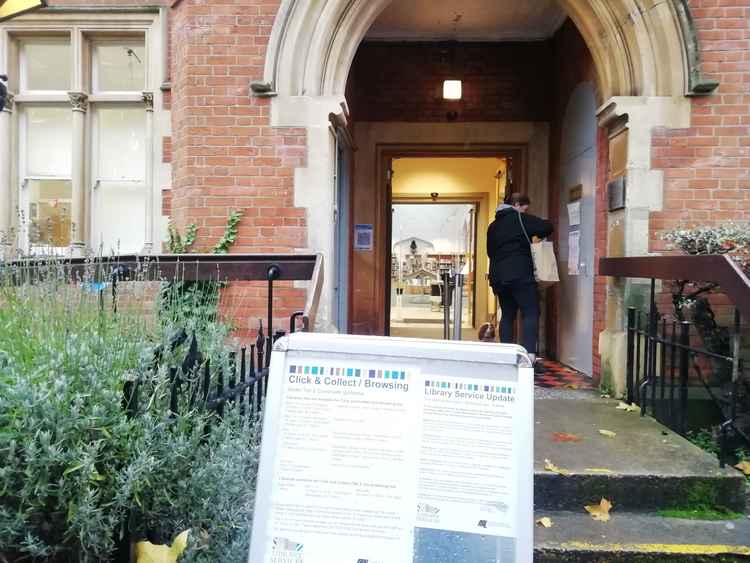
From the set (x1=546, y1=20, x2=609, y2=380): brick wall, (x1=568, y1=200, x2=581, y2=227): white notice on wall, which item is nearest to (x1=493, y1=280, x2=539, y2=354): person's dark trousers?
(x1=546, y1=20, x2=609, y2=380): brick wall

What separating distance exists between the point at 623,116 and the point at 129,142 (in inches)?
186

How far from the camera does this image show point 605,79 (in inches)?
183

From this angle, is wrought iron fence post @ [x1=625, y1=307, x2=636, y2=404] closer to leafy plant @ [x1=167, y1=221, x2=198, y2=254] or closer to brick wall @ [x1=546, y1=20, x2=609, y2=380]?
brick wall @ [x1=546, y1=20, x2=609, y2=380]

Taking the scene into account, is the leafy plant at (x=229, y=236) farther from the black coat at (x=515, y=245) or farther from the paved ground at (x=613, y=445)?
the paved ground at (x=613, y=445)

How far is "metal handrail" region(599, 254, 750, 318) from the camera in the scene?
275cm

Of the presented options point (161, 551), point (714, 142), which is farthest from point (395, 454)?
point (714, 142)

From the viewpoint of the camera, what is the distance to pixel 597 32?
15.1ft

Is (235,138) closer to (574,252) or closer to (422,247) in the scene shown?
(574,252)

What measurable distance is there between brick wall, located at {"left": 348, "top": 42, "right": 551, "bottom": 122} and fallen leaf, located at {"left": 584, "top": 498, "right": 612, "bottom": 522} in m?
5.40

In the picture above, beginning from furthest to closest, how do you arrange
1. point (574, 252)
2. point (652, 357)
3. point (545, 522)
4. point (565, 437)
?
point (574, 252) → point (652, 357) → point (565, 437) → point (545, 522)

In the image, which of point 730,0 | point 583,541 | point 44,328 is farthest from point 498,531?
point 730,0

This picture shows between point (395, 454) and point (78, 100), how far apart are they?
5531 mm

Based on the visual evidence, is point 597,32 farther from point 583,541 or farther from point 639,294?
point 583,541

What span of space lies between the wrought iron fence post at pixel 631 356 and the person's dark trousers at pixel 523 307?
92cm
